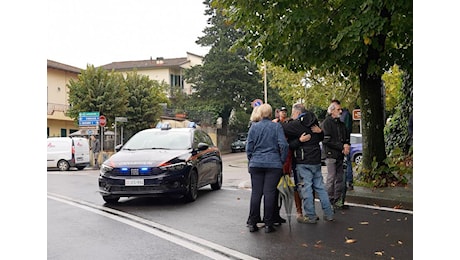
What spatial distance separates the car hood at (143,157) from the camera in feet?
29.1

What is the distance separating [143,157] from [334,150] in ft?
12.3

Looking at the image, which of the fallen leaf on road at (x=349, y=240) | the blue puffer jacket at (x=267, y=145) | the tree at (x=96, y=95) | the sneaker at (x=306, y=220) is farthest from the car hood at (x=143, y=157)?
the tree at (x=96, y=95)

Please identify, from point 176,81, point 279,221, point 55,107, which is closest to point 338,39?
point 279,221

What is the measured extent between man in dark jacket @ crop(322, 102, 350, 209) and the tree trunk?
122 inches

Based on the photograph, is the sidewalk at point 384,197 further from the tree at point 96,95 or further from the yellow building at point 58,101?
the yellow building at point 58,101

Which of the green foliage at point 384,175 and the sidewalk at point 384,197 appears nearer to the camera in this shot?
the sidewalk at point 384,197

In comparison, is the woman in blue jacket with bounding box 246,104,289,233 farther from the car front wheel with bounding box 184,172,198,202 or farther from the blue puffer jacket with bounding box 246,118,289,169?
the car front wheel with bounding box 184,172,198,202

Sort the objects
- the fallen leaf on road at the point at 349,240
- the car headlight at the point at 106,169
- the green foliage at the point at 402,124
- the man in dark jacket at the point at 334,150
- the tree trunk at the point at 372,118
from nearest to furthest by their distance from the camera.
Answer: the fallen leaf on road at the point at 349,240 → the man in dark jacket at the point at 334,150 → the car headlight at the point at 106,169 → the tree trunk at the point at 372,118 → the green foliage at the point at 402,124

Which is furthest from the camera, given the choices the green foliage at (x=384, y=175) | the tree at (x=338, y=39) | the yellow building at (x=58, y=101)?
the yellow building at (x=58, y=101)

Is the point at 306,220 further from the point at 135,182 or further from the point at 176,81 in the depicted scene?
the point at 176,81

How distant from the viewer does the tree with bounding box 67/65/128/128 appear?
31.5 meters

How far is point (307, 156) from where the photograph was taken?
7.08 metres

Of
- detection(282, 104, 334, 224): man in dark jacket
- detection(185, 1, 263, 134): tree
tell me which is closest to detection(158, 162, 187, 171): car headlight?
detection(282, 104, 334, 224): man in dark jacket
